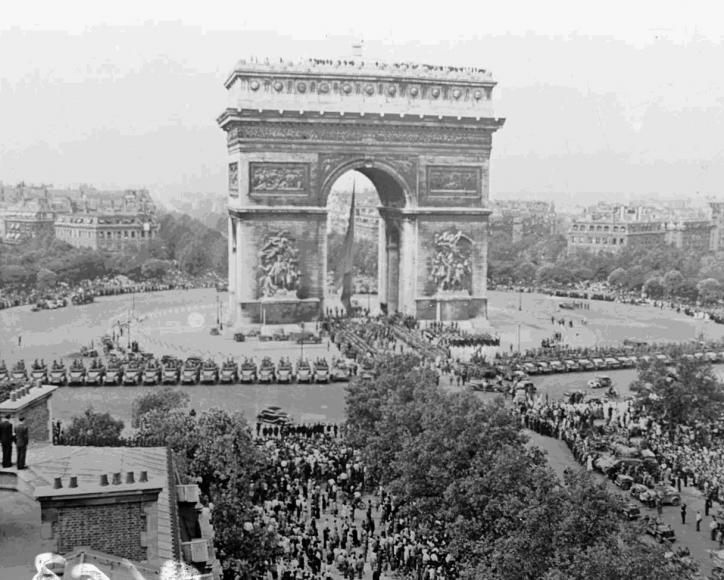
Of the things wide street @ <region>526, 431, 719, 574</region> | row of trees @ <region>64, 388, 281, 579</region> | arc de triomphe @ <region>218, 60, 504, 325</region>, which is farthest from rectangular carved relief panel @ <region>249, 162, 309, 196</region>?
wide street @ <region>526, 431, 719, 574</region>

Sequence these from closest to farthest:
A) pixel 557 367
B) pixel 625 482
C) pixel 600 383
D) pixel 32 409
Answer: pixel 32 409
pixel 625 482
pixel 600 383
pixel 557 367

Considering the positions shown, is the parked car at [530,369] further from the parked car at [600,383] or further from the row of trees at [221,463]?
the row of trees at [221,463]

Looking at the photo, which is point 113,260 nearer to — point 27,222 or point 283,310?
point 27,222

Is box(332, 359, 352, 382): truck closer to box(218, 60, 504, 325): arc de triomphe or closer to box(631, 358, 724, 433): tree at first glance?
box(218, 60, 504, 325): arc de triomphe

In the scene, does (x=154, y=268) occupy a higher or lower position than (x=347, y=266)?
lower

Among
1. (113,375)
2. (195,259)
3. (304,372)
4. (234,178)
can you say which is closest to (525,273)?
(195,259)
